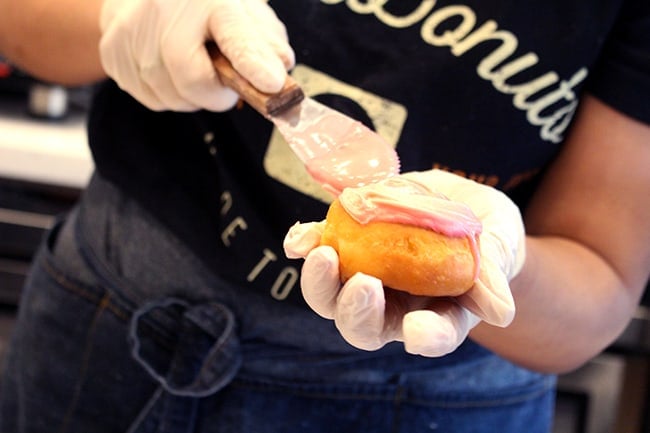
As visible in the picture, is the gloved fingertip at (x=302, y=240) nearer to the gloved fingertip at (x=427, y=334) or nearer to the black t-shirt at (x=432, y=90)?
the gloved fingertip at (x=427, y=334)

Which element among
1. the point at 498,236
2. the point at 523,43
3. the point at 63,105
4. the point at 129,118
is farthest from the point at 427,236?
the point at 63,105

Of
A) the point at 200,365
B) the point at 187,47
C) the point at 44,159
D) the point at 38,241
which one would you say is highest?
the point at 187,47

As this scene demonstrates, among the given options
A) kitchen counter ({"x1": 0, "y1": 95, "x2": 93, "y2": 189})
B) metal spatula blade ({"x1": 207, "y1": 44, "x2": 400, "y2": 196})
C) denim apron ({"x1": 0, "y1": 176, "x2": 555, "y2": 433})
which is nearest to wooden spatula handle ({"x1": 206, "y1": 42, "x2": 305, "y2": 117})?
metal spatula blade ({"x1": 207, "y1": 44, "x2": 400, "y2": 196})

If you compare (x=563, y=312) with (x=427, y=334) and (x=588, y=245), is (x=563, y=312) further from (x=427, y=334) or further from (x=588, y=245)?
(x=427, y=334)

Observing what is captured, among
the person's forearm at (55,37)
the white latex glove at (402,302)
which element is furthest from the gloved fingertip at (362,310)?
the person's forearm at (55,37)

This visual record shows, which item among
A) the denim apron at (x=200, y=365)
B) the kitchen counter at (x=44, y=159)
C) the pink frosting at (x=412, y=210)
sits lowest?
the kitchen counter at (x=44, y=159)

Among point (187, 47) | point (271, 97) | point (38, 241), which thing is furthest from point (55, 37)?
point (38, 241)
